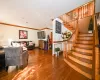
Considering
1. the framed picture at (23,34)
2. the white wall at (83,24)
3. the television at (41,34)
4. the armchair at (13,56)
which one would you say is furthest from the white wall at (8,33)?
the white wall at (83,24)

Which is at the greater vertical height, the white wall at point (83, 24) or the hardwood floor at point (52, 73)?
the white wall at point (83, 24)

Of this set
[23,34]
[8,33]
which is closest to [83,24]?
[23,34]

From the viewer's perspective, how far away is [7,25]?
→ 23.9 ft

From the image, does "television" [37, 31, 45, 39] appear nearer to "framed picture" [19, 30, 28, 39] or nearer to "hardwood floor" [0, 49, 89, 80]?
"framed picture" [19, 30, 28, 39]

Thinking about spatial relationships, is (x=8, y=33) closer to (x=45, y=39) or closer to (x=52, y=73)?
(x=45, y=39)

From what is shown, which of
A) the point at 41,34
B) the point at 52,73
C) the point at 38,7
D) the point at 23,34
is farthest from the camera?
the point at 41,34

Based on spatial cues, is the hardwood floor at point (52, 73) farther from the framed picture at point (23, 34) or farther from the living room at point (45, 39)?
the framed picture at point (23, 34)

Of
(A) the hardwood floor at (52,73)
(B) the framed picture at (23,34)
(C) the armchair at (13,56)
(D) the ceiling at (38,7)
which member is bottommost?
(A) the hardwood floor at (52,73)

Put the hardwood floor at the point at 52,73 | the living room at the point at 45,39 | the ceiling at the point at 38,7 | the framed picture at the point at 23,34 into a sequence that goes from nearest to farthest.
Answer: the hardwood floor at the point at 52,73
the living room at the point at 45,39
the ceiling at the point at 38,7
the framed picture at the point at 23,34

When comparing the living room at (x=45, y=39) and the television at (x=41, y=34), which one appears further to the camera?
the television at (x=41, y=34)

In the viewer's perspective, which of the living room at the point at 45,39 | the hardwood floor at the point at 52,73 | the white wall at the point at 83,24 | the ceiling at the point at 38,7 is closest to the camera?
the hardwood floor at the point at 52,73

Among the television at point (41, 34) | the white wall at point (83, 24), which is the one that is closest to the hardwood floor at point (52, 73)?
the white wall at point (83, 24)

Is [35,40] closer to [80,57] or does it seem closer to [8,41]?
[8,41]

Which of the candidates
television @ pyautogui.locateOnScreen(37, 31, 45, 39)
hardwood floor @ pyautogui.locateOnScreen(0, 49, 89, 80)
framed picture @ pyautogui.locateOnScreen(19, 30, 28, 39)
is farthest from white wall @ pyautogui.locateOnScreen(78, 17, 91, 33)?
framed picture @ pyautogui.locateOnScreen(19, 30, 28, 39)
